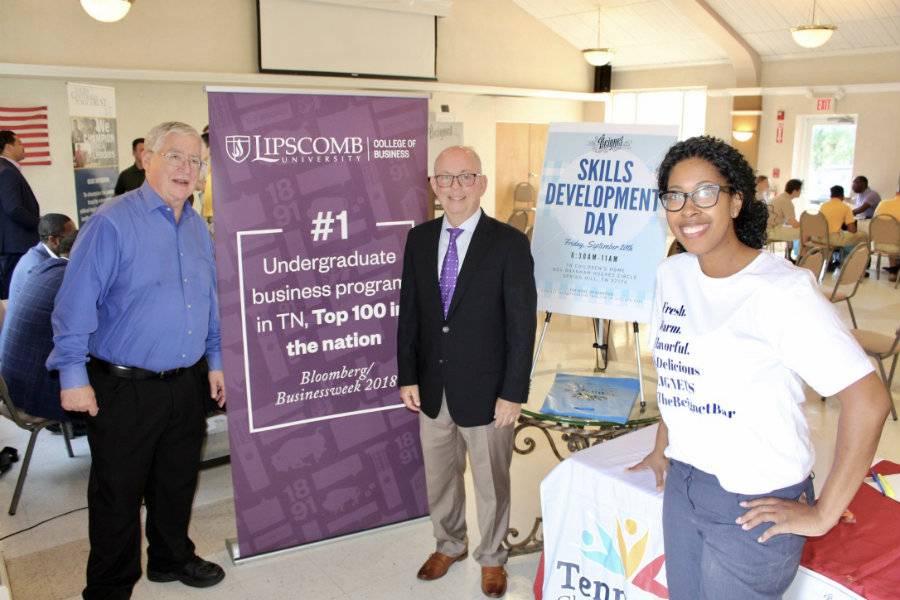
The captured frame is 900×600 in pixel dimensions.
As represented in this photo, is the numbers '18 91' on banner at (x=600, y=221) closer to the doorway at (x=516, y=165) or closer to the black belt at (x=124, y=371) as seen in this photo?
the black belt at (x=124, y=371)

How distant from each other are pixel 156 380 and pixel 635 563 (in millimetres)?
1753

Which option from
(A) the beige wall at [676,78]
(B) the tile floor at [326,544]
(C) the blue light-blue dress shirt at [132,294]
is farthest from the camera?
(A) the beige wall at [676,78]

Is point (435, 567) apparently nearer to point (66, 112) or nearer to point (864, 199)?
point (66, 112)

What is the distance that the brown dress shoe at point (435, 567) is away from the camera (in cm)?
304

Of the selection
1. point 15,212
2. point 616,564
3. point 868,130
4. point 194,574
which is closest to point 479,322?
point 616,564

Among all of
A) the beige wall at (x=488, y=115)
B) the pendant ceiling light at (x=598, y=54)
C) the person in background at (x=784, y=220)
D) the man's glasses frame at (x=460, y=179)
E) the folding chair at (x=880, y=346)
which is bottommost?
the folding chair at (x=880, y=346)

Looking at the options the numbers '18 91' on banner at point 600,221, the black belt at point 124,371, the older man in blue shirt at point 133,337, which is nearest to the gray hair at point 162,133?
the older man in blue shirt at point 133,337

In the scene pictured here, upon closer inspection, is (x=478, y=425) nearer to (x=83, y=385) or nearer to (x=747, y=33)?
(x=83, y=385)

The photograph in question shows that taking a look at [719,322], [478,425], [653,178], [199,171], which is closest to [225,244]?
[199,171]

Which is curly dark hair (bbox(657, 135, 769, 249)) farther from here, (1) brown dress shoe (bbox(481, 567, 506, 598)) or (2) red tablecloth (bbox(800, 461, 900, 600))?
(1) brown dress shoe (bbox(481, 567, 506, 598))

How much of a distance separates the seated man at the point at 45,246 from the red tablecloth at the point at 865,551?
3812 mm

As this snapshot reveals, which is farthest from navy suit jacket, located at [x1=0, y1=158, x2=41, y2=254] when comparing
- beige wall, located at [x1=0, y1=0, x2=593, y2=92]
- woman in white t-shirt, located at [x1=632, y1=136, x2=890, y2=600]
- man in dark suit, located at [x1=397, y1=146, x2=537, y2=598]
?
woman in white t-shirt, located at [x1=632, y1=136, x2=890, y2=600]

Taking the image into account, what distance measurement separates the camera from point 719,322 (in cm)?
159

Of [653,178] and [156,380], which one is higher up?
[653,178]
